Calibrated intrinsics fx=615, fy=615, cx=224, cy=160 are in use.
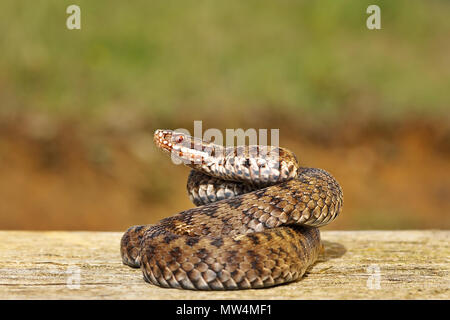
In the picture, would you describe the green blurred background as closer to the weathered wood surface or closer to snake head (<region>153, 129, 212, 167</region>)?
the weathered wood surface

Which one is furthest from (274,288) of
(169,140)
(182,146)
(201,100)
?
(201,100)

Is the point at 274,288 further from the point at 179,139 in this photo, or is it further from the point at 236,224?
the point at 179,139

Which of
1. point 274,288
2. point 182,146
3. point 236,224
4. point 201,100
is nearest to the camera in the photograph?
point 274,288

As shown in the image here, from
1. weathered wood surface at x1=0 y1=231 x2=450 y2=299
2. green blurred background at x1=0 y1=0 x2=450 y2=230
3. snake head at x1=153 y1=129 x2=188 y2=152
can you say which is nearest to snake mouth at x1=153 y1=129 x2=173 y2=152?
snake head at x1=153 y1=129 x2=188 y2=152

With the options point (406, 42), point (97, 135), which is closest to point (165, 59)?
point (97, 135)

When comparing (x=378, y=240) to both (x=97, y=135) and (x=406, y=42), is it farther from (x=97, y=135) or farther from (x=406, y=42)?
(x=406, y=42)

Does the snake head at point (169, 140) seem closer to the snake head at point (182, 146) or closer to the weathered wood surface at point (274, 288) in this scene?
the snake head at point (182, 146)

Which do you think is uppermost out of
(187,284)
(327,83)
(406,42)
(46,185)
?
(406,42)
